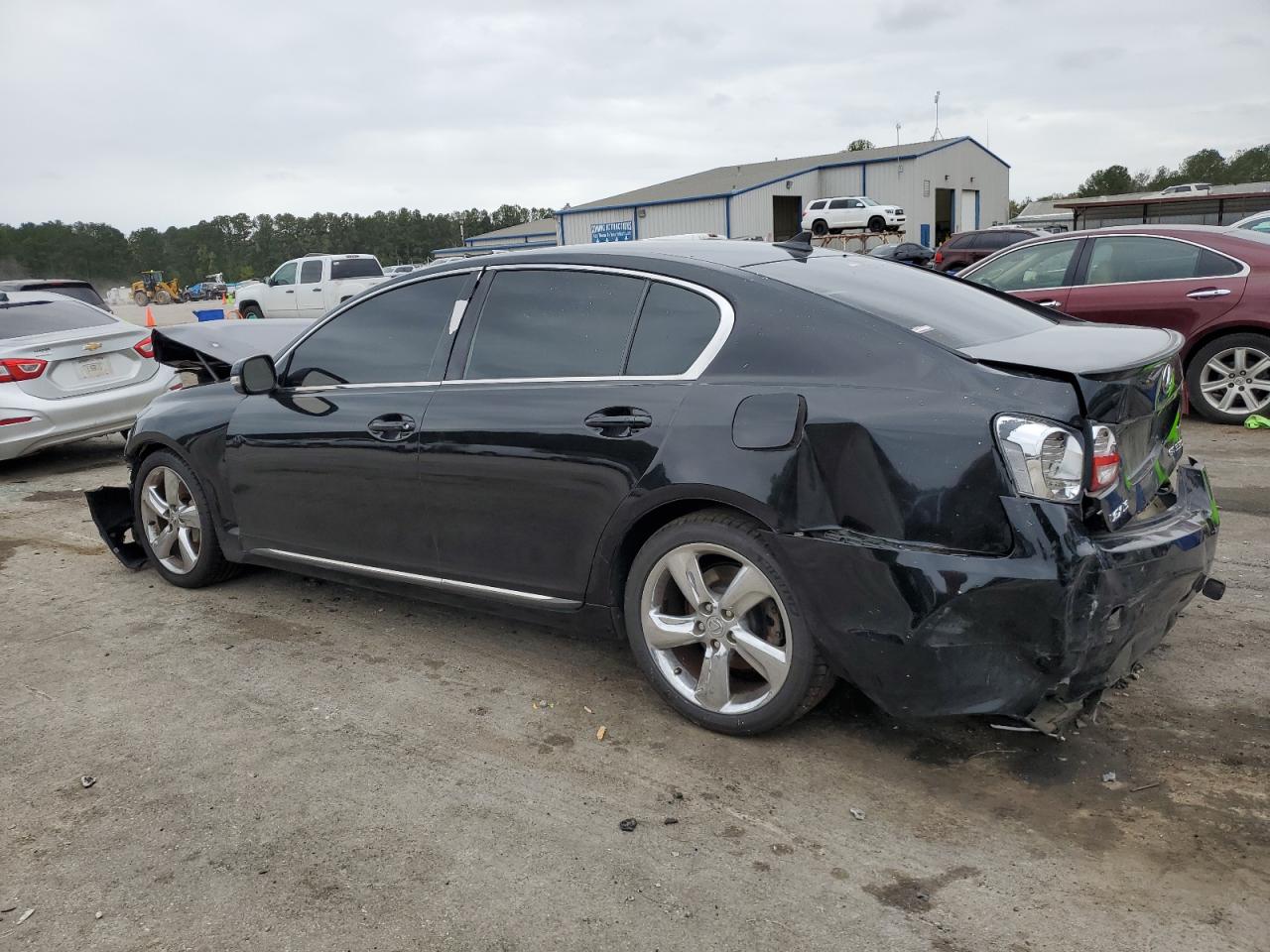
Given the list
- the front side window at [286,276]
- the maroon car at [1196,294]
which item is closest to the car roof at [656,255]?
the maroon car at [1196,294]

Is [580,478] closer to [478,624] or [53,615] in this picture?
[478,624]

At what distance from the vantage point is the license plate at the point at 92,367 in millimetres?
8359

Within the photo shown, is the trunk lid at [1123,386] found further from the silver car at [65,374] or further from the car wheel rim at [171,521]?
the silver car at [65,374]

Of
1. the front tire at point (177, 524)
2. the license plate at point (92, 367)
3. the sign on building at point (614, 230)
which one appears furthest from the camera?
the sign on building at point (614, 230)

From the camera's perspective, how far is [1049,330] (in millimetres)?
3543

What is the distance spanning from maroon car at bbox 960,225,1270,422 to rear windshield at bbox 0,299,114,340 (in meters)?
7.77

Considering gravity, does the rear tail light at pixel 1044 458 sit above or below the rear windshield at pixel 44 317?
below

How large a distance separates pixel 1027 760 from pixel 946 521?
93cm

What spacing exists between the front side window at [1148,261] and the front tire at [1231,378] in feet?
1.93

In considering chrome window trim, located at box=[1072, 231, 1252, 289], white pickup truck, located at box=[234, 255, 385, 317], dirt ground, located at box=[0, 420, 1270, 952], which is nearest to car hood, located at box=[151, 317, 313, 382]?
dirt ground, located at box=[0, 420, 1270, 952]

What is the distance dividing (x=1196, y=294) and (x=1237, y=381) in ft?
2.54

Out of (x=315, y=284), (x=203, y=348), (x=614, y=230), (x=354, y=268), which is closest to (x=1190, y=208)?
(x=354, y=268)

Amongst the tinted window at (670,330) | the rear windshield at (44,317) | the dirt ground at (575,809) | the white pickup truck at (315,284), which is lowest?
the dirt ground at (575,809)

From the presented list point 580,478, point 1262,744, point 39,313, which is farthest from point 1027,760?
point 39,313
